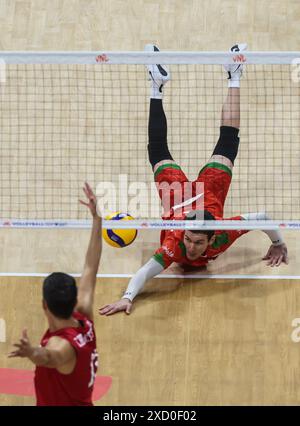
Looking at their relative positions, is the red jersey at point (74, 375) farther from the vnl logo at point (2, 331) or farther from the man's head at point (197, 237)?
the man's head at point (197, 237)

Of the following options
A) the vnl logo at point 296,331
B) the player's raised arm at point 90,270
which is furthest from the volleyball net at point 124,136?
the player's raised arm at point 90,270

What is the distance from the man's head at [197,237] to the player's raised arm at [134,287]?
0.45 metres

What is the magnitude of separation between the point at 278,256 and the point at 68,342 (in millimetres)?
4418

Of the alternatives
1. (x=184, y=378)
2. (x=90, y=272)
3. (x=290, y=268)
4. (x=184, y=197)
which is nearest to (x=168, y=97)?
(x=184, y=197)

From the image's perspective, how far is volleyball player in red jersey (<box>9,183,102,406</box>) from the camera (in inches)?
283

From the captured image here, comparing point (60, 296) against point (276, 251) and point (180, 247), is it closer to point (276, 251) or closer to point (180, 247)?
point (180, 247)

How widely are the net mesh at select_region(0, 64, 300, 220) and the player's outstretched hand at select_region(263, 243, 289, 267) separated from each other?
52 centimetres

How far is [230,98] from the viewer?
37.2ft

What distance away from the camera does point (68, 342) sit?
7.25 metres

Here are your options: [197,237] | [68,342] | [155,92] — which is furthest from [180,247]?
[68,342]

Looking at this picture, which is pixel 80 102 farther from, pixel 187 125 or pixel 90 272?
pixel 90 272

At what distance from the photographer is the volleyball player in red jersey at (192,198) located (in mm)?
10516

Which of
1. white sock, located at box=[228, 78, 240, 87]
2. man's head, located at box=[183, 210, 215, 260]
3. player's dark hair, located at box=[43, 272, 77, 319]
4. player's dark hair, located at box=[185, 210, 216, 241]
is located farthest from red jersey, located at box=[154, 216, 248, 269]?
A: player's dark hair, located at box=[43, 272, 77, 319]
